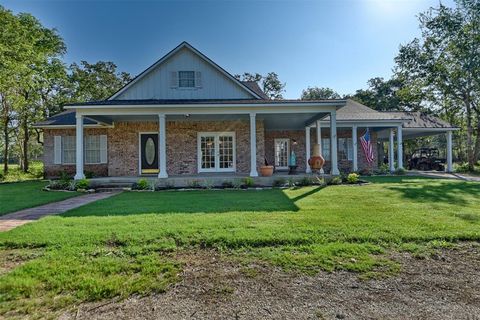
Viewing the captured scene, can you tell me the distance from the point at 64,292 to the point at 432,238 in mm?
4958

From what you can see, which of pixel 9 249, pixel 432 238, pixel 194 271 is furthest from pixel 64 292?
pixel 432 238

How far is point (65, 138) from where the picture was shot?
621 inches

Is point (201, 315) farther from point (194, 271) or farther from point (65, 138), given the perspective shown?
point (65, 138)

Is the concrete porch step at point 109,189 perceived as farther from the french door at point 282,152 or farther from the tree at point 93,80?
the tree at point 93,80

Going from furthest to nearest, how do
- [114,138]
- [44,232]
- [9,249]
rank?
[114,138] → [44,232] → [9,249]

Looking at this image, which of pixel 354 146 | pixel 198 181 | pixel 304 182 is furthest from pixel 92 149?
pixel 354 146

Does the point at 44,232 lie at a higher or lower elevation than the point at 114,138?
lower

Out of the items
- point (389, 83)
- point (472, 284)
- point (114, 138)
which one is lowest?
point (472, 284)

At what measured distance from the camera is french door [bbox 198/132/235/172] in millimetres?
13961

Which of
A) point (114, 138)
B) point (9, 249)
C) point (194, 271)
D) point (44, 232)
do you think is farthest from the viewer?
point (114, 138)

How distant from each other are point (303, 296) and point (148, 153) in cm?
1257

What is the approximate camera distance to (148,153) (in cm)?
1405

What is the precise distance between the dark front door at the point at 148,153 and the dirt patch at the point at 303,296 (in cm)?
1125

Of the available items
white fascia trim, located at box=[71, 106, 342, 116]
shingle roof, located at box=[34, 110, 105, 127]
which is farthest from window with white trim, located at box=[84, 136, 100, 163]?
white fascia trim, located at box=[71, 106, 342, 116]
